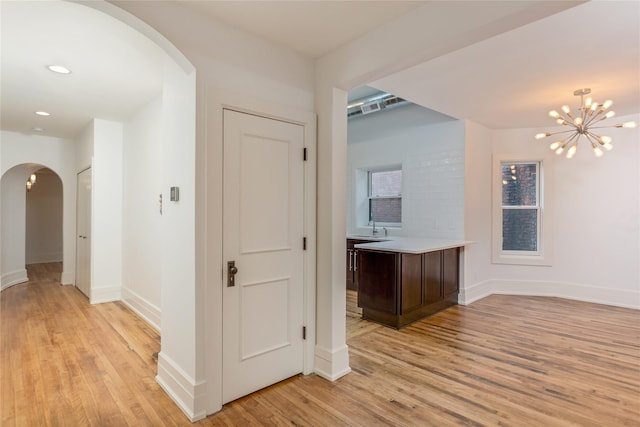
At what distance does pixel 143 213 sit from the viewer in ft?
14.1

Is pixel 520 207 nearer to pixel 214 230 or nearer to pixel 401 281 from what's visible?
pixel 401 281

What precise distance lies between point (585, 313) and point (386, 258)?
9.85ft

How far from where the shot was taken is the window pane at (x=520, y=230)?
561cm

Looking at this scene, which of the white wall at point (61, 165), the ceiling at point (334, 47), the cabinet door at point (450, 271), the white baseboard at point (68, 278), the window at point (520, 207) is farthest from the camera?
the white baseboard at point (68, 278)

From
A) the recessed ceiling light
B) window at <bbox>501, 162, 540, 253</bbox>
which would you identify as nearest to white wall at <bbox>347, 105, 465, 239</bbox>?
window at <bbox>501, 162, 540, 253</bbox>

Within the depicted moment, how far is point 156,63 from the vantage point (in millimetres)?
3012

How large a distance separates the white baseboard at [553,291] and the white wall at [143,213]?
4.25 meters

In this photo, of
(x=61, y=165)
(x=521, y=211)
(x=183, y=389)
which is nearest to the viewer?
(x=183, y=389)

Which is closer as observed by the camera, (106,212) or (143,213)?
(143,213)

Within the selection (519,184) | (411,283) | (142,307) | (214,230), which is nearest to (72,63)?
(214,230)

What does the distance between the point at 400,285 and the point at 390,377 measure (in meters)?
1.28

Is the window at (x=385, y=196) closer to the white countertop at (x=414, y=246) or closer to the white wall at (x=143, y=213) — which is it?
the white countertop at (x=414, y=246)

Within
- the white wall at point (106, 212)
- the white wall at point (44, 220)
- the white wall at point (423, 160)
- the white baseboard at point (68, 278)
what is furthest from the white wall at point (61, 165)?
the white wall at point (423, 160)

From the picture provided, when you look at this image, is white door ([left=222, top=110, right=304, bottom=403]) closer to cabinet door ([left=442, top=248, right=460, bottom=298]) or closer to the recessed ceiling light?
the recessed ceiling light
